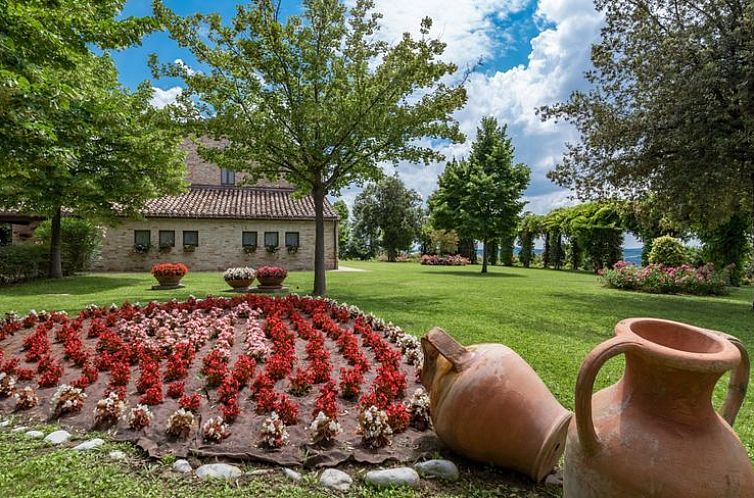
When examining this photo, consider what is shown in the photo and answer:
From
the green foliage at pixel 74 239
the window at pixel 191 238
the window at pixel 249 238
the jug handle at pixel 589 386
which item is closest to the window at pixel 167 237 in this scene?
the window at pixel 191 238

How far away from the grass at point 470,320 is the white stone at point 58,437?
11 cm

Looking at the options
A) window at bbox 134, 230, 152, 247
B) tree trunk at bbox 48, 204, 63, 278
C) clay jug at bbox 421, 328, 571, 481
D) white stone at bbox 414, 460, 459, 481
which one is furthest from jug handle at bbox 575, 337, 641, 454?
window at bbox 134, 230, 152, 247

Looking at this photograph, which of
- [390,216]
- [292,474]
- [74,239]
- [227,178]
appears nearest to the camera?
[292,474]

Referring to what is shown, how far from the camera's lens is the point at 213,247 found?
22219mm

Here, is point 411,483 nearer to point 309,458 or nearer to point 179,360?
point 309,458

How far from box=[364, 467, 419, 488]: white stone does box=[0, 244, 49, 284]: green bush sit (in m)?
17.5

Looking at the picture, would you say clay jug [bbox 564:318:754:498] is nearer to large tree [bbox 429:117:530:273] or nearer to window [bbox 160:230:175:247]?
large tree [bbox 429:117:530:273]

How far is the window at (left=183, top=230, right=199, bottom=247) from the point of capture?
22031 mm

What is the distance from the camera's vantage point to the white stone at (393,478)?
2.82 metres

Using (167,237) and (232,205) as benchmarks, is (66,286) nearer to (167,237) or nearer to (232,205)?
(167,237)

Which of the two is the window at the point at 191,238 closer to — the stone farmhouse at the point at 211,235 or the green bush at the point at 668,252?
the stone farmhouse at the point at 211,235

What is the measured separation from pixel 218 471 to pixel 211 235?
21.0m

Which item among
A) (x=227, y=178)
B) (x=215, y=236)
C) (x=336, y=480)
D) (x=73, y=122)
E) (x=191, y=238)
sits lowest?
(x=336, y=480)

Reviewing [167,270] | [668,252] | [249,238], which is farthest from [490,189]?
[167,270]
